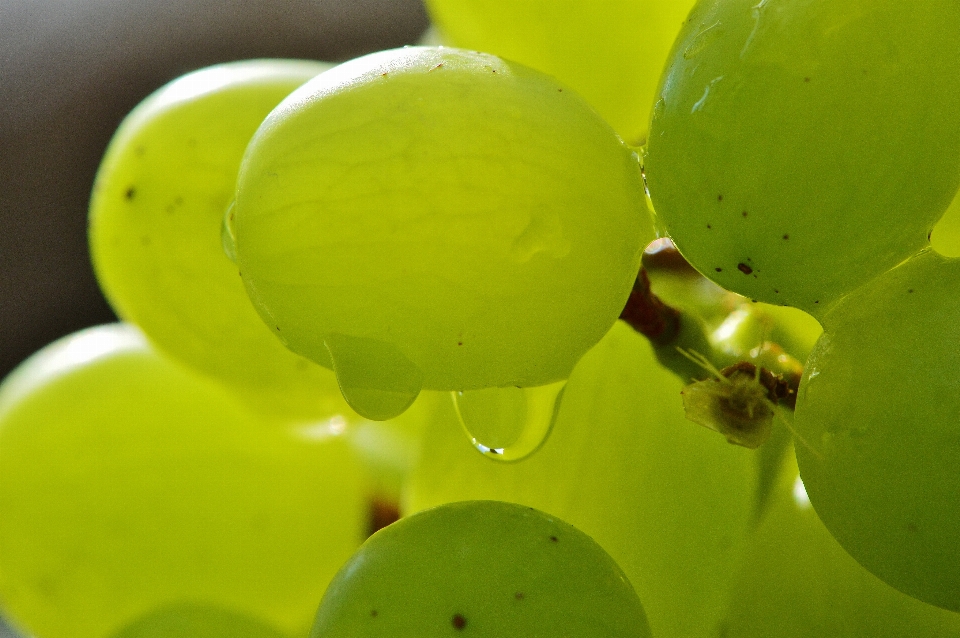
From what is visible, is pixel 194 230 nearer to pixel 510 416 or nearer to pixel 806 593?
pixel 510 416

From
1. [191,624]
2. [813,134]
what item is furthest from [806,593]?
[191,624]

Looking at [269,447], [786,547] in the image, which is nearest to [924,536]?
[786,547]

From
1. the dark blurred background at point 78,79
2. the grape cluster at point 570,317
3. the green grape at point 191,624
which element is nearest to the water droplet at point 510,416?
the grape cluster at point 570,317

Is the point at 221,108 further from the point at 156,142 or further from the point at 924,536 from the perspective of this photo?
the point at 924,536

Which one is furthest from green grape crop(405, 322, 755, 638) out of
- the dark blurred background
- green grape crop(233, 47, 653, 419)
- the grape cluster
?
the dark blurred background

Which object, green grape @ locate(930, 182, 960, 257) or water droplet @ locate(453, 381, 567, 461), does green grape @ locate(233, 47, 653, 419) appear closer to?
water droplet @ locate(453, 381, 567, 461)

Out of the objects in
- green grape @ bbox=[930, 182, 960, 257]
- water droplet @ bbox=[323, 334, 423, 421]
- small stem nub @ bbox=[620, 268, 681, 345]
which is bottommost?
small stem nub @ bbox=[620, 268, 681, 345]

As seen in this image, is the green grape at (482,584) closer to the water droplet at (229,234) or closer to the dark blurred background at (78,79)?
the water droplet at (229,234)
